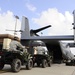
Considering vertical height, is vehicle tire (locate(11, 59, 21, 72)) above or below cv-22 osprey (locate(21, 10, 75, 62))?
below

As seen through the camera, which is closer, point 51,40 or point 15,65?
point 15,65

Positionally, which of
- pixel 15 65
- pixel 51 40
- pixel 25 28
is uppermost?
pixel 25 28

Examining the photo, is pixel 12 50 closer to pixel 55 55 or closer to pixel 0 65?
pixel 0 65

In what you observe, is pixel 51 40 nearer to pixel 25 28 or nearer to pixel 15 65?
pixel 25 28

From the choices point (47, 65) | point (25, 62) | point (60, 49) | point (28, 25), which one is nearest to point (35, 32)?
point (28, 25)

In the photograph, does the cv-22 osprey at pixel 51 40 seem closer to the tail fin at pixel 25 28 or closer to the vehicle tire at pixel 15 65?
the tail fin at pixel 25 28

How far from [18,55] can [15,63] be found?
830 millimetres

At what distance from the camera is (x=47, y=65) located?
17938 mm

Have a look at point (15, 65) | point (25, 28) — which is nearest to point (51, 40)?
point (25, 28)

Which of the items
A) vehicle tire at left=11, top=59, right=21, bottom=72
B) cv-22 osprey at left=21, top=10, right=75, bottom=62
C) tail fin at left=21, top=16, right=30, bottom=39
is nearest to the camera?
vehicle tire at left=11, top=59, right=21, bottom=72

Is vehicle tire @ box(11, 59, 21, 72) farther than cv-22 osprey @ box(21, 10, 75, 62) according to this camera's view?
No

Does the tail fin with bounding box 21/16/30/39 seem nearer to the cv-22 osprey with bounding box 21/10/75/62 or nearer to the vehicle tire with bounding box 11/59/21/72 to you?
the cv-22 osprey with bounding box 21/10/75/62

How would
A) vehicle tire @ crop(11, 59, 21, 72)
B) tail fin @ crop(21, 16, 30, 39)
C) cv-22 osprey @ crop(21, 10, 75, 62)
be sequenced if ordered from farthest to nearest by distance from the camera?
tail fin @ crop(21, 16, 30, 39), cv-22 osprey @ crop(21, 10, 75, 62), vehicle tire @ crop(11, 59, 21, 72)

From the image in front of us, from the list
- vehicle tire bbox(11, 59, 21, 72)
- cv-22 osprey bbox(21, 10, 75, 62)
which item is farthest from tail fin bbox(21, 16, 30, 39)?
vehicle tire bbox(11, 59, 21, 72)
